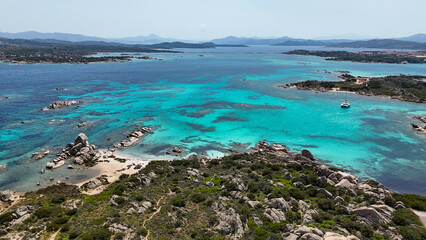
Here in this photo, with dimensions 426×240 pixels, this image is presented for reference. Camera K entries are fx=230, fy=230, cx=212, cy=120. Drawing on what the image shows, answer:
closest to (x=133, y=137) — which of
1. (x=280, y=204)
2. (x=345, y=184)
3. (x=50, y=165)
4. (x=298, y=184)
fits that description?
(x=50, y=165)

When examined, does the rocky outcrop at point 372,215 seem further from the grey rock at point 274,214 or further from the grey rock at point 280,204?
the grey rock at point 274,214

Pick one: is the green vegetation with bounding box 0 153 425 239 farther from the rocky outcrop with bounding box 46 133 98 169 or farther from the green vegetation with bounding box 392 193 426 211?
the rocky outcrop with bounding box 46 133 98 169

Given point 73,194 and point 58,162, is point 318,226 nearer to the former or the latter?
point 73,194

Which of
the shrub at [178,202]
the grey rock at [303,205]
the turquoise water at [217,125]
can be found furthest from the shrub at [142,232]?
the turquoise water at [217,125]

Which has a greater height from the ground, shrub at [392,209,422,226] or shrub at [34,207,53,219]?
shrub at [34,207,53,219]

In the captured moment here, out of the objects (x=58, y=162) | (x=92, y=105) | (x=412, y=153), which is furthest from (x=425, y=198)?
(x=92, y=105)

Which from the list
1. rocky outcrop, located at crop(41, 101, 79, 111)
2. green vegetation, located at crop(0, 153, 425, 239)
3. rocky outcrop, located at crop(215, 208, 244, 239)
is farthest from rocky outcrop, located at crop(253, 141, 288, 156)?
rocky outcrop, located at crop(41, 101, 79, 111)
